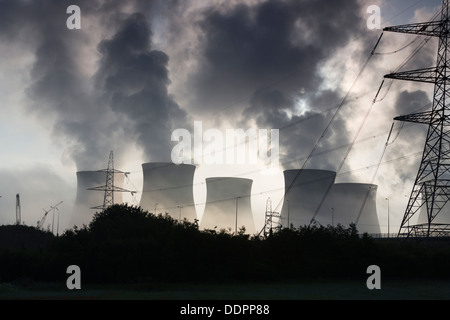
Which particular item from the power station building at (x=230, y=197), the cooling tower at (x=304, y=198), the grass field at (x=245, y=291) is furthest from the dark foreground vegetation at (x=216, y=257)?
the cooling tower at (x=304, y=198)

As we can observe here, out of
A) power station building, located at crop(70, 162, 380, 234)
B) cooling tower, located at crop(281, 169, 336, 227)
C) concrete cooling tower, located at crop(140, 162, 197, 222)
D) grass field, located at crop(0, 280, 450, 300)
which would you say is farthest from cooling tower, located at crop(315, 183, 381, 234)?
grass field, located at crop(0, 280, 450, 300)

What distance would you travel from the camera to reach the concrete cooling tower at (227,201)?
2827 inches

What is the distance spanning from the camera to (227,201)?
7350 centimetres

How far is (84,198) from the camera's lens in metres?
78.5

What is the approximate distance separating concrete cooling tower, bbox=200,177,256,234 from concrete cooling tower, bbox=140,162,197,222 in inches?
108

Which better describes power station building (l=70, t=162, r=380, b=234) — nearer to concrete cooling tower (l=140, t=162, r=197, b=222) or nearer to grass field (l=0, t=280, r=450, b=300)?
concrete cooling tower (l=140, t=162, r=197, b=222)

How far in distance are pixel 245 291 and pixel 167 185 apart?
49.6m

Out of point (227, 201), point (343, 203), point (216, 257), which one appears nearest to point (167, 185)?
point (227, 201)

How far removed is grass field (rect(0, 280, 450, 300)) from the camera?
20.1 m
